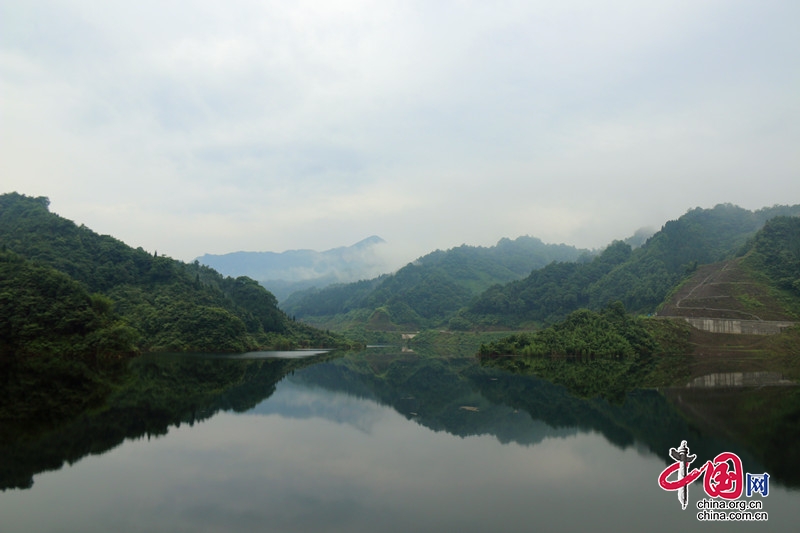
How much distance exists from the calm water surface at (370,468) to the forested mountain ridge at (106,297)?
2125cm

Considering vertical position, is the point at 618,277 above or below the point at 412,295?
above

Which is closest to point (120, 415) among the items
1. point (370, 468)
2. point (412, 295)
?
point (370, 468)

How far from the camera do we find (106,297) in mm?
44219

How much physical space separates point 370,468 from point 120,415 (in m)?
9.61

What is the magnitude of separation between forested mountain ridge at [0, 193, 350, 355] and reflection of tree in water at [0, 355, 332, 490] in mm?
12071

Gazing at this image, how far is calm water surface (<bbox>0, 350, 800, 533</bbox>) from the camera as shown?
8078mm

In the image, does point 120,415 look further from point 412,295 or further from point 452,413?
point 412,295

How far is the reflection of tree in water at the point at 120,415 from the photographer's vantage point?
1084cm

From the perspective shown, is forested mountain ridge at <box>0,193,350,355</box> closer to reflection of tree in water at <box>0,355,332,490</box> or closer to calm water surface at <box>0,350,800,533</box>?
reflection of tree in water at <box>0,355,332,490</box>

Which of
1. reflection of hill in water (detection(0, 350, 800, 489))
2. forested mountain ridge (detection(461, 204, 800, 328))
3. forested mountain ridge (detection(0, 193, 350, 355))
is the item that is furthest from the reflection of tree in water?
forested mountain ridge (detection(461, 204, 800, 328))

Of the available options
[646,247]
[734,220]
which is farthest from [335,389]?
[734,220]

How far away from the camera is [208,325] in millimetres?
54375

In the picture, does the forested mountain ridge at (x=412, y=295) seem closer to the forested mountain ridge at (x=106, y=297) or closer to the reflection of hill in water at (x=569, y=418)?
the forested mountain ridge at (x=106, y=297)

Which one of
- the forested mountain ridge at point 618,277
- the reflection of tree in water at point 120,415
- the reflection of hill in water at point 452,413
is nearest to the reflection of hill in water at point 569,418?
the reflection of hill in water at point 452,413
